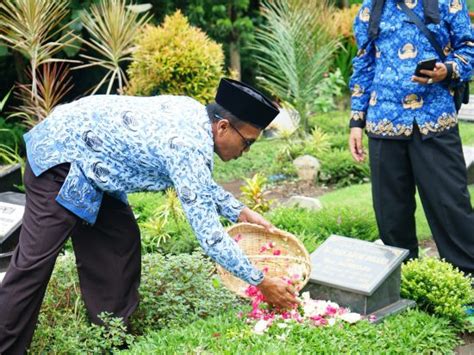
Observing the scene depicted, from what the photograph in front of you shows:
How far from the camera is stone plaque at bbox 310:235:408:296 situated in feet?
15.0

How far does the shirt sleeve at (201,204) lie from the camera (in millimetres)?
3871

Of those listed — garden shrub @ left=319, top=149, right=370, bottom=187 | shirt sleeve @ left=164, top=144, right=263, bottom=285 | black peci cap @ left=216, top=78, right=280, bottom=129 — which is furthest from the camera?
garden shrub @ left=319, top=149, right=370, bottom=187

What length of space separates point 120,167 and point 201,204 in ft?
1.70

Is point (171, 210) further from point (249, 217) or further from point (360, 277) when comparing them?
point (360, 277)

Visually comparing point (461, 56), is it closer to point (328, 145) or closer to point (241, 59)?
point (328, 145)

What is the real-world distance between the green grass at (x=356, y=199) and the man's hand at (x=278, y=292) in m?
2.83

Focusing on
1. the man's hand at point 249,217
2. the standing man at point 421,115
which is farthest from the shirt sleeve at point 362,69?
the man's hand at point 249,217

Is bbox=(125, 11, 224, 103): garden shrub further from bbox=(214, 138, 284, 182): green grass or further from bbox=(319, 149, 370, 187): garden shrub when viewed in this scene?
bbox=(319, 149, 370, 187): garden shrub

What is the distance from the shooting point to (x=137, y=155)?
4.05 meters

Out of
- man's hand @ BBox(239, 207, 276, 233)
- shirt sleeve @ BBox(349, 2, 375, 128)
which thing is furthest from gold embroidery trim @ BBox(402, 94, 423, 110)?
man's hand @ BBox(239, 207, 276, 233)

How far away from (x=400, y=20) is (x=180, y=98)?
5.25 feet

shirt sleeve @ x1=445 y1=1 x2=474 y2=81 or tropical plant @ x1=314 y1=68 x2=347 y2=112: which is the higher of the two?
shirt sleeve @ x1=445 y1=1 x2=474 y2=81

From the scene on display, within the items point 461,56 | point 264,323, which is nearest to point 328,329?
point 264,323

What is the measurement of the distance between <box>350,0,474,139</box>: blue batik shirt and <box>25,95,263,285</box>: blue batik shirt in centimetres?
141
